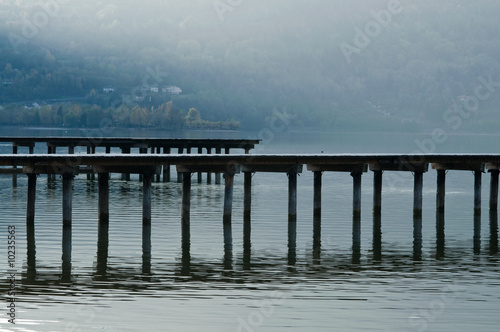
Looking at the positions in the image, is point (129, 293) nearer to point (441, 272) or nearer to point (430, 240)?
point (441, 272)

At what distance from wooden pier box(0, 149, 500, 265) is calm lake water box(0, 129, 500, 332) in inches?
16.9

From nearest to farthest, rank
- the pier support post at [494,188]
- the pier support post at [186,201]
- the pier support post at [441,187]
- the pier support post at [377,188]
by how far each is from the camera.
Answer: the pier support post at [186,201] → the pier support post at [377,188] → the pier support post at [441,187] → the pier support post at [494,188]

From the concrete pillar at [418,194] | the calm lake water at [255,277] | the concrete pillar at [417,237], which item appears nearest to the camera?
the calm lake water at [255,277]

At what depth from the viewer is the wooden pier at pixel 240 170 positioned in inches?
1172

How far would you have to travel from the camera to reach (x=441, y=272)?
2428 centimetres

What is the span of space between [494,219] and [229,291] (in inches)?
786

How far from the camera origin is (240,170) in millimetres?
32969

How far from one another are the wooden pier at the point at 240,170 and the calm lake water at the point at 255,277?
1.41 feet

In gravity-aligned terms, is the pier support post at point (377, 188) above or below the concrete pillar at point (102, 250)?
above

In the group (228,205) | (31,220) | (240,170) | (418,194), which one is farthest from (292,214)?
(31,220)

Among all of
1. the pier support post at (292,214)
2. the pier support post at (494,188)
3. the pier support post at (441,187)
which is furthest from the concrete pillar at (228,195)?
the pier support post at (494,188)

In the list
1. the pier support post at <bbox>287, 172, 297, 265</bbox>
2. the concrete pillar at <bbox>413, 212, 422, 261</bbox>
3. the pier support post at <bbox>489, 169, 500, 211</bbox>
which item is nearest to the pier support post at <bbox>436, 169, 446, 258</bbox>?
the concrete pillar at <bbox>413, 212, 422, 261</bbox>

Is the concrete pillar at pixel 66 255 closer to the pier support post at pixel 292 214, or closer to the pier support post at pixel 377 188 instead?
the pier support post at pixel 292 214

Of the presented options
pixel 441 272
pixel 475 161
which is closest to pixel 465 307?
pixel 441 272
